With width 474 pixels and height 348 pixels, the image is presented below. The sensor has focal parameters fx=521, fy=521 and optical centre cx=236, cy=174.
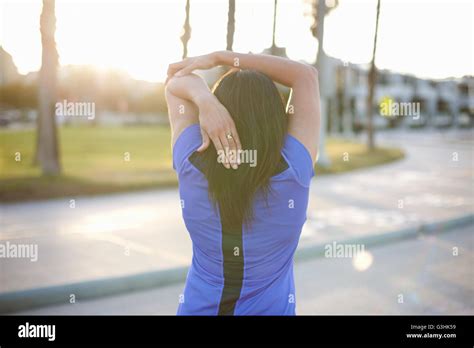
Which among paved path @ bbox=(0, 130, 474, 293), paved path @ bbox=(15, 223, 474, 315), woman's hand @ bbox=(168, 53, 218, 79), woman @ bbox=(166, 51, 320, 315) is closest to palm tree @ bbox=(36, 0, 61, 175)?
paved path @ bbox=(0, 130, 474, 293)

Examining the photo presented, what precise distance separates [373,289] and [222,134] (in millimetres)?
4517

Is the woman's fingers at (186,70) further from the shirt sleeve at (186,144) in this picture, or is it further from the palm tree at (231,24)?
the palm tree at (231,24)

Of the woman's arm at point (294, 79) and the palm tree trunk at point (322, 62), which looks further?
the palm tree trunk at point (322, 62)

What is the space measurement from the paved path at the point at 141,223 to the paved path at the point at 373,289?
44cm

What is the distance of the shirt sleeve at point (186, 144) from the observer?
1685mm

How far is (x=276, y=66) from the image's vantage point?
6.34ft

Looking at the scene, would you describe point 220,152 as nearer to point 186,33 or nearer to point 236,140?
point 236,140

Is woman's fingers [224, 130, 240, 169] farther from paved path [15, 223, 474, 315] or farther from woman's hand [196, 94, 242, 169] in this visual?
paved path [15, 223, 474, 315]

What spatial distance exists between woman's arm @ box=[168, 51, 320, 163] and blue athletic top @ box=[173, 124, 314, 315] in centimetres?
7

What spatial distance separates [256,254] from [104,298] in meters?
3.89

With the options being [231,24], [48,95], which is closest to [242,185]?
[48,95]

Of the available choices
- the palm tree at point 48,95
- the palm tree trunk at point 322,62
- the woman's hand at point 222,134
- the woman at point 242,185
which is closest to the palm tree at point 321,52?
the palm tree trunk at point 322,62

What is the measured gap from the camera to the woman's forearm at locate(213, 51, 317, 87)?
189cm
